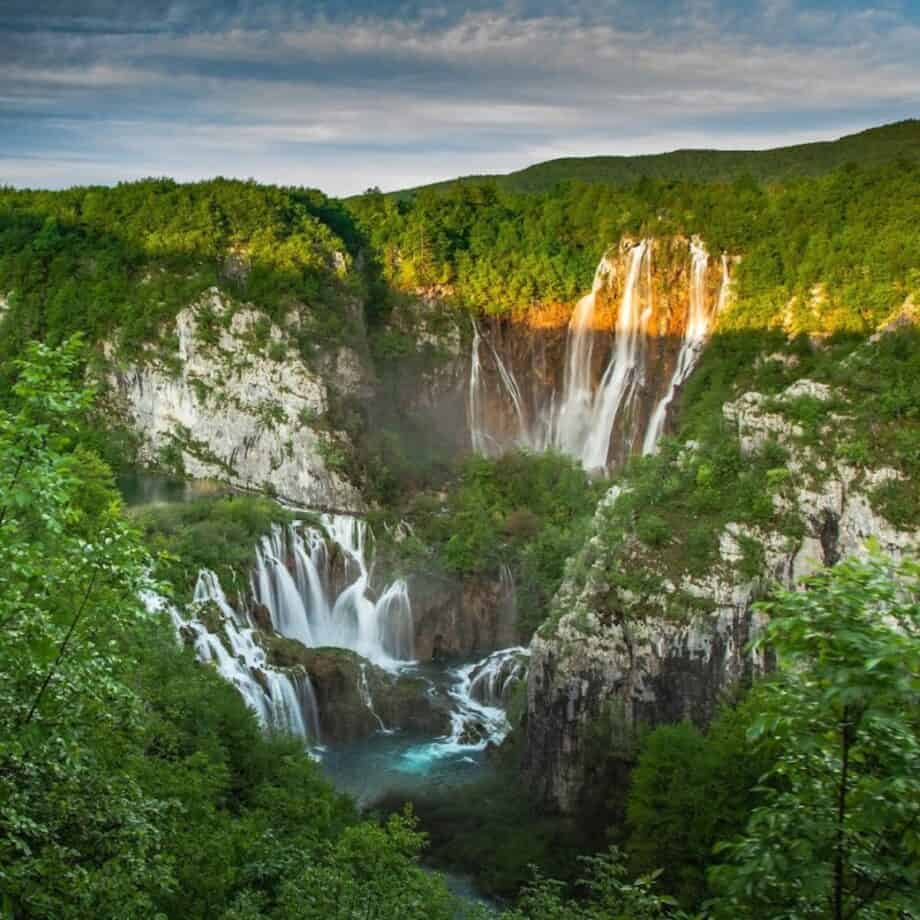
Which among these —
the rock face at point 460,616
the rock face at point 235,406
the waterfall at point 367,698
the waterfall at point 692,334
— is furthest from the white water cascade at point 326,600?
the waterfall at point 692,334

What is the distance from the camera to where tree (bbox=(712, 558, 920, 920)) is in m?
6.60

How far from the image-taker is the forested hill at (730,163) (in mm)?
64812

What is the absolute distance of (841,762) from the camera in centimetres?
751

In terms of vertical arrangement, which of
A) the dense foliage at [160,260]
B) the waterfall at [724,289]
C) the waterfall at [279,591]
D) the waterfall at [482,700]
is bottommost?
the waterfall at [482,700]

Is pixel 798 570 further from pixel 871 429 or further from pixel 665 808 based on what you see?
pixel 665 808

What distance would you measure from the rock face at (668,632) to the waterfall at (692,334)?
2122cm

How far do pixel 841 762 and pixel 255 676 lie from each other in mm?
24916

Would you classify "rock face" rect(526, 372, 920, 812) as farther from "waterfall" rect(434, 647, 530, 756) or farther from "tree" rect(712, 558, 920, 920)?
"tree" rect(712, 558, 920, 920)

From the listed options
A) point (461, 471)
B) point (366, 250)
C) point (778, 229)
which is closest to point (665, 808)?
point (461, 471)

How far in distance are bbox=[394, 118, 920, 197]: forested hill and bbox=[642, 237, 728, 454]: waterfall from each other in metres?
12.0

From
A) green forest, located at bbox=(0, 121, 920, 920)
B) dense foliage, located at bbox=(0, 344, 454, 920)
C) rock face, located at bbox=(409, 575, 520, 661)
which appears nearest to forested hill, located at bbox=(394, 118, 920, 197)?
green forest, located at bbox=(0, 121, 920, 920)

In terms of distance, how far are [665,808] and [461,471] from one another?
3068 cm

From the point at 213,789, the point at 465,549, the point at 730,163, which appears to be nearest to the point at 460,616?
the point at 465,549

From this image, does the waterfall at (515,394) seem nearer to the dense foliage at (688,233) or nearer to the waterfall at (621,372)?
the dense foliage at (688,233)
